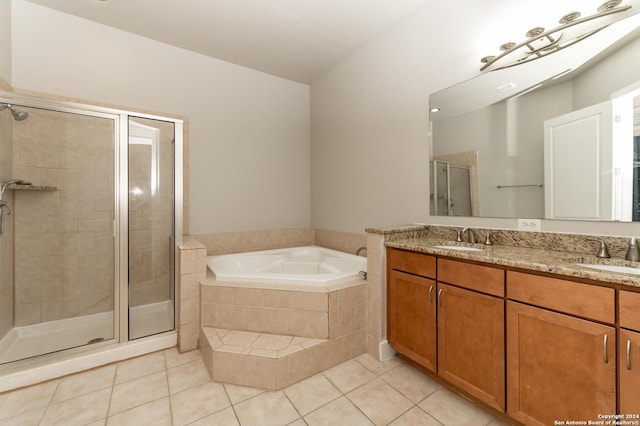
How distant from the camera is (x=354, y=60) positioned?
2.91 metres

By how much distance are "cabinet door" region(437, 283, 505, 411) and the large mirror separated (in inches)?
26.6

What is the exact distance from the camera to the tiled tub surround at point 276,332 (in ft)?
5.59

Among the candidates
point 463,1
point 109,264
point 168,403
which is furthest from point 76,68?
point 463,1

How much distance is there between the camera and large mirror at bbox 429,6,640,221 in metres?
1.34

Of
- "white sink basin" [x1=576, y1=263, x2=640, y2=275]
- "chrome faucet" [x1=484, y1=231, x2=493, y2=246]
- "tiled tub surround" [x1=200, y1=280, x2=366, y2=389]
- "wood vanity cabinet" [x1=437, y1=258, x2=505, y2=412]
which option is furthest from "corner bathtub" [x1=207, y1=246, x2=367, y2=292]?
"white sink basin" [x1=576, y1=263, x2=640, y2=275]

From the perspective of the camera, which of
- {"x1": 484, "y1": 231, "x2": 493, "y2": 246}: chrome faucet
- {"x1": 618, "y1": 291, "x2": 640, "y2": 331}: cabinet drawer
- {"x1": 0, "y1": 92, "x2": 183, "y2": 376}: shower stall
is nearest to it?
{"x1": 618, "y1": 291, "x2": 640, "y2": 331}: cabinet drawer

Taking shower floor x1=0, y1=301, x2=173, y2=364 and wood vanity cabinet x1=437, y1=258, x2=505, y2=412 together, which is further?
shower floor x1=0, y1=301, x2=173, y2=364

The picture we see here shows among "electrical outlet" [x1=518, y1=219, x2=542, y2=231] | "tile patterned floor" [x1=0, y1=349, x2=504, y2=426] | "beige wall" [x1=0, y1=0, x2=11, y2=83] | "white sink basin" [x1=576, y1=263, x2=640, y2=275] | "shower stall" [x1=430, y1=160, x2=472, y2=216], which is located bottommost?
"tile patterned floor" [x1=0, y1=349, x2=504, y2=426]

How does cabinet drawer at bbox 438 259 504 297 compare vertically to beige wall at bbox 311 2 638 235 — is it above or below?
below

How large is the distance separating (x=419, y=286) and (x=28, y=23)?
11.7 feet

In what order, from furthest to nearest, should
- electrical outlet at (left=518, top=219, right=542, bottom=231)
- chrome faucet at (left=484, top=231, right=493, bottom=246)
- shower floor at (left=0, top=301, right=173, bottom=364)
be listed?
1. shower floor at (left=0, top=301, right=173, bottom=364)
2. chrome faucet at (left=484, top=231, right=493, bottom=246)
3. electrical outlet at (left=518, top=219, right=542, bottom=231)

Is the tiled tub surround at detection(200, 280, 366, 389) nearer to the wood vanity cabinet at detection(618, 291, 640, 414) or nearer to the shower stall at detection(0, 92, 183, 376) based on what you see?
the shower stall at detection(0, 92, 183, 376)

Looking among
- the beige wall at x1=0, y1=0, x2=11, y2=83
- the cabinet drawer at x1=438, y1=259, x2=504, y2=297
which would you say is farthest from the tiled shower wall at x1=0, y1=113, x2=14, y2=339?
the cabinet drawer at x1=438, y1=259, x2=504, y2=297

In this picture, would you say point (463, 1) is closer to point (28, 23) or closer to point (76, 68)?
point (76, 68)
